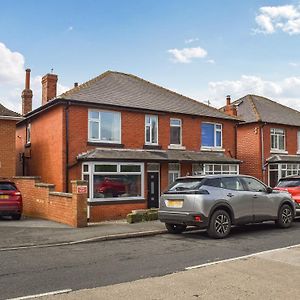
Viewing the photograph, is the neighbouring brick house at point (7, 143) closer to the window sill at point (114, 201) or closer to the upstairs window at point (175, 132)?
the window sill at point (114, 201)

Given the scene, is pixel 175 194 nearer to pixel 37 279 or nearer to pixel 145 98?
pixel 37 279

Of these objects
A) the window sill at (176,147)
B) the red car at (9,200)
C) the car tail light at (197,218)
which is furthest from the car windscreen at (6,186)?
the window sill at (176,147)

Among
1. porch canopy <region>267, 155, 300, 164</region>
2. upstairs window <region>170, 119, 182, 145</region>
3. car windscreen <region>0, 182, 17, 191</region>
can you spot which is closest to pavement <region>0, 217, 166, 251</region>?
car windscreen <region>0, 182, 17, 191</region>

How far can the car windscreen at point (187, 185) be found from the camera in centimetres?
1102

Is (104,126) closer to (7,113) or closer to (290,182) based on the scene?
(7,113)

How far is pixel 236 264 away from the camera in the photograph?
24.5 feet

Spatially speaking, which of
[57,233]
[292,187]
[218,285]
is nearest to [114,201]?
[57,233]

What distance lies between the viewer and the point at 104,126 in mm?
19000

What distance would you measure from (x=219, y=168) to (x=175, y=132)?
3.10m

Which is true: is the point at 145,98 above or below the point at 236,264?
above

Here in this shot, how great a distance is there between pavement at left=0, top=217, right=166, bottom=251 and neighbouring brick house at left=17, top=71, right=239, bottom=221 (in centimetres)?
438

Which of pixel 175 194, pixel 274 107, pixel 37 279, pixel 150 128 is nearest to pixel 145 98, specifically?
pixel 150 128

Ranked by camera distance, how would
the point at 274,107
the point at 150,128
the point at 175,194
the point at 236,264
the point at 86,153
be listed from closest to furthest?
the point at 236,264 < the point at 175,194 < the point at 86,153 < the point at 150,128 < the point at 274,107

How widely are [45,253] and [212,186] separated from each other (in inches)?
184
